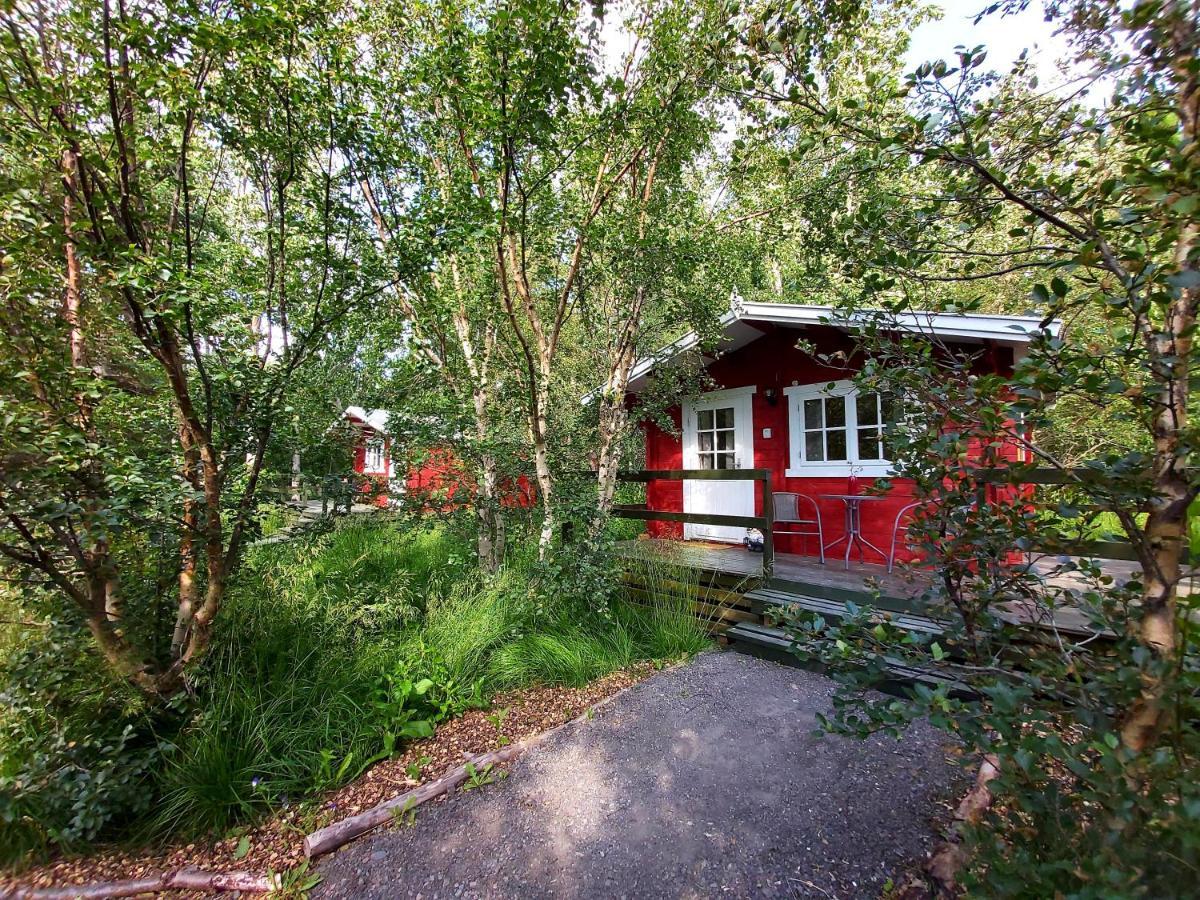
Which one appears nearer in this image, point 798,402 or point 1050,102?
point 1050,102

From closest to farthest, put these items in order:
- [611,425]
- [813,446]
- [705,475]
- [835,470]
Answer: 1. [705,475]
2. [611,425]
3. [835,470]
4. [813,446]

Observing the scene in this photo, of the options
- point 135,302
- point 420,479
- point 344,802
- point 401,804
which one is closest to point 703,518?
point 420,479

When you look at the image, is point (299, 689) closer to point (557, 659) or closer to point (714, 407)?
point (557, 659)

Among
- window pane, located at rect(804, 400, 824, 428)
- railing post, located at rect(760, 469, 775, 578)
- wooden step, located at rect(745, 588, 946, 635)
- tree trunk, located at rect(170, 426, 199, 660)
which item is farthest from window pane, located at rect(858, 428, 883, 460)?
tree trunk, located at rect(170, 426, 199, 660)

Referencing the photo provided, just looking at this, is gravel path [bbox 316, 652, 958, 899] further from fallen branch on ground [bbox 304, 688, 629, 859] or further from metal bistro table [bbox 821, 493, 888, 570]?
metal bistro table [bbox 821, 493, 888, 570]

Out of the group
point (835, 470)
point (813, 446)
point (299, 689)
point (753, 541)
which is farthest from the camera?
point (753, 541)

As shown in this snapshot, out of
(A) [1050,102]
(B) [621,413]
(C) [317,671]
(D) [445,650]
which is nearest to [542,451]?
(B) [621,413]

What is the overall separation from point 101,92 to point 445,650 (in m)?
3.53

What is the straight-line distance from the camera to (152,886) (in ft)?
6.51

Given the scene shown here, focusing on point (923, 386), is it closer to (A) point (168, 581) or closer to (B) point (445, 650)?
(B) point (445, 650)

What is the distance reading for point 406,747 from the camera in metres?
2.90

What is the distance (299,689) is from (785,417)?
570 centimetres

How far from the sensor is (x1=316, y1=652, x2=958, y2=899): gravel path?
1.92 m

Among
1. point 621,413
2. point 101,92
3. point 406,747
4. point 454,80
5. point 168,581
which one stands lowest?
point 406,747
